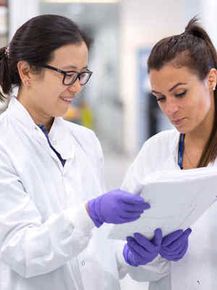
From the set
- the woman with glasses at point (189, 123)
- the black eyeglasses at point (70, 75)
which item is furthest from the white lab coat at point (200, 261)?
the black eyeglasses at point (70, 75)

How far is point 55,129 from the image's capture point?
150cm

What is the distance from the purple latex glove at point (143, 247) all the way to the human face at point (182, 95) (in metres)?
0.35

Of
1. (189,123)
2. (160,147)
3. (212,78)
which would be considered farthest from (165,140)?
(212,78)

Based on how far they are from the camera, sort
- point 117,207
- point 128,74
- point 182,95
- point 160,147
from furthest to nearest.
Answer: point 128,74 < point 160,147 < point 182,95 < point 117,207

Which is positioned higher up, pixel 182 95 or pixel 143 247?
pixel 182 95

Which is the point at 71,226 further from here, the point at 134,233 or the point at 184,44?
the point at 184,44

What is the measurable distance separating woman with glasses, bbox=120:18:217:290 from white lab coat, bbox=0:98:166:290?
0.10 m

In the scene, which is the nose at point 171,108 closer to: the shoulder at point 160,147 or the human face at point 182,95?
the human face at point 182,95

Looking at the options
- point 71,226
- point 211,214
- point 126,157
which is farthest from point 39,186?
point 126,157

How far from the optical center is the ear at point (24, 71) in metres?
1.39

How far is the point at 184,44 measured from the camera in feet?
4.85

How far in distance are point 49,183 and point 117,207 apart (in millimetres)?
268

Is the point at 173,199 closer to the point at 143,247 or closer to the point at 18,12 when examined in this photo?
the point at 143,247

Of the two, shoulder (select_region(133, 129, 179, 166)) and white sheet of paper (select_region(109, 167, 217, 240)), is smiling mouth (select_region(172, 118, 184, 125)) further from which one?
white sheet of paper (select_region(109, 167, 217, 240))
